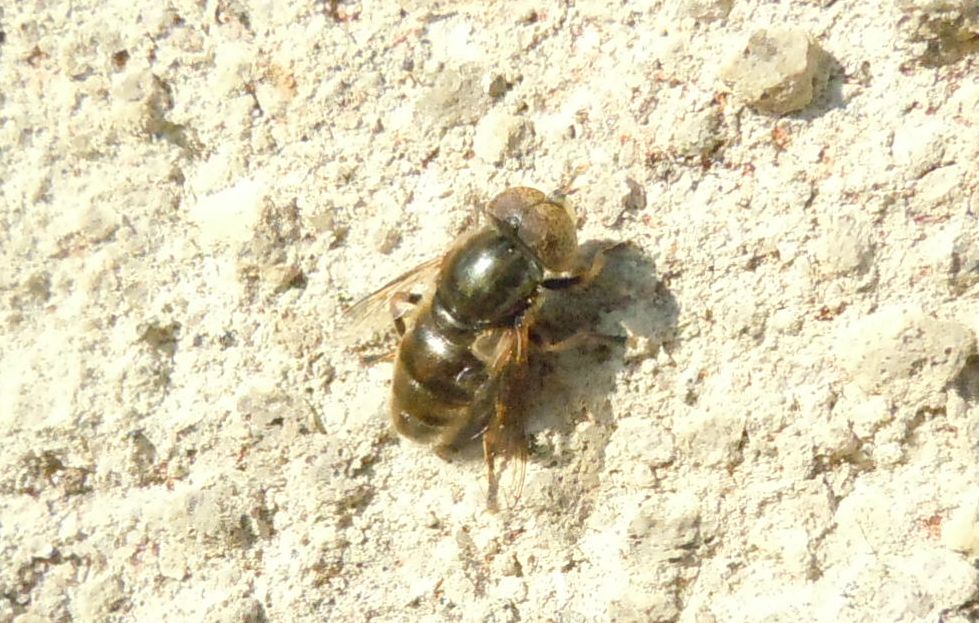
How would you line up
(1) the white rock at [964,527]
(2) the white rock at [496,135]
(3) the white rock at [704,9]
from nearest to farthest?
(1) the white rock at [964,527] < (3) the white rock at [704,9] < (2) the white rock at [496,135]

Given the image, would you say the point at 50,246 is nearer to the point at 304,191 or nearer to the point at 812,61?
the point at 304,191

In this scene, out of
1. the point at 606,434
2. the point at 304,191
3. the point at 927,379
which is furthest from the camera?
the point at 304,191

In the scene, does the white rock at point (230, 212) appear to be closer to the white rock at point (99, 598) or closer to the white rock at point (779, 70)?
the white rock at point (99, 598)

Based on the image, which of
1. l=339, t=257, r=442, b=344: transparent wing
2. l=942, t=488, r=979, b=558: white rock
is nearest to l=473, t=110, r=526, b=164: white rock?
l=339, t=257, r=442, b=344: transparent wing

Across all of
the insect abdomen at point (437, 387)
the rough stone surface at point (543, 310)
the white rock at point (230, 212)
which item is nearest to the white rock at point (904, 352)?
the rough stone surface at point (543, 310)

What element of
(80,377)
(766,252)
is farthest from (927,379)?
(80,377)

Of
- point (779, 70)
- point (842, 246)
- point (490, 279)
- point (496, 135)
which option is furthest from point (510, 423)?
point (779, 70)

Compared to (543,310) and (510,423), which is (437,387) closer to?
(510,423)
